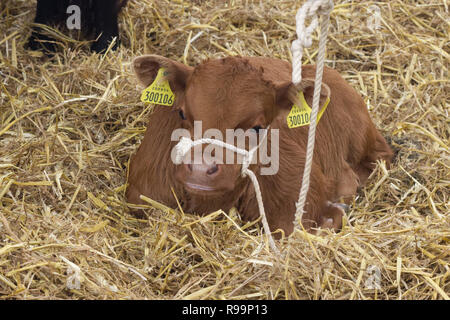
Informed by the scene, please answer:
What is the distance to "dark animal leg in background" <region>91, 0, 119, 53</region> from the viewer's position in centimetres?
682

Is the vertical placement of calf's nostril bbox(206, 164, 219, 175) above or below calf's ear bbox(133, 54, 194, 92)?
below

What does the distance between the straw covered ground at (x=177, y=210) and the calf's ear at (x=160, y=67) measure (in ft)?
2.73

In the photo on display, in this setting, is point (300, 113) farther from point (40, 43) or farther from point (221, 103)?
point (40, 43)

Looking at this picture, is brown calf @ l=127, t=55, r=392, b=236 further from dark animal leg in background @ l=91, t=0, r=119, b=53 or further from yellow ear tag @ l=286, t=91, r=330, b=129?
dark animal leg in background @ l=91, t=0, r=119, b=53

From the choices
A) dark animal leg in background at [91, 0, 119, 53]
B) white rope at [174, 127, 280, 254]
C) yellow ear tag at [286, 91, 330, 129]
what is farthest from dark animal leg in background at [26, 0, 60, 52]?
yellow ear tag at [286, 91, 330, 129]

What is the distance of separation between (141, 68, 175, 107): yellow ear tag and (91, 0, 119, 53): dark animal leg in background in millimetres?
1915

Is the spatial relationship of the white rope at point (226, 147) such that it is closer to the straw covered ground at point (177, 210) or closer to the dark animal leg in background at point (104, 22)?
the straw covered ground at point (177, 210)

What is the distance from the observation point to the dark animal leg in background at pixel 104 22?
269 inches

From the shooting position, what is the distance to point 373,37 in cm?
747

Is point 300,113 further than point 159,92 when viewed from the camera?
No

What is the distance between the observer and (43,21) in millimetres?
6809

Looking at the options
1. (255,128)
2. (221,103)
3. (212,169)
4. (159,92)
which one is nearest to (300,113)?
(255,128)

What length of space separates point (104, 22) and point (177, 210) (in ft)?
8.33

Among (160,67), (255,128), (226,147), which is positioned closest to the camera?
(226,147)
